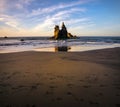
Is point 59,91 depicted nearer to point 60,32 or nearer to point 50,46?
point 50,46

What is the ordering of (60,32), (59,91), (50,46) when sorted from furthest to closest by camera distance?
(60,32)
(50,46)
(59,91)

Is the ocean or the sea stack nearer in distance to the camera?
the ocean

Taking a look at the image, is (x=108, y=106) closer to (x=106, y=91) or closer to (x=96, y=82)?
(x=106, y=91)

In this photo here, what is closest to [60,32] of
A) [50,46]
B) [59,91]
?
[50,46]

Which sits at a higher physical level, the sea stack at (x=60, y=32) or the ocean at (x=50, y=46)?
the sea stack at (x=60, y=32)

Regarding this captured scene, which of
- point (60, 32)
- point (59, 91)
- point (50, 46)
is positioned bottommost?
point (50, 46)

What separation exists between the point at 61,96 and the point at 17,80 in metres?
2.75

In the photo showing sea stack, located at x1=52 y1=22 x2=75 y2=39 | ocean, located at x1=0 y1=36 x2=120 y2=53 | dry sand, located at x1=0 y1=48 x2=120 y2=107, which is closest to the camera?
dry sand, located at x1=0 y1=48 x2=120 y2=107

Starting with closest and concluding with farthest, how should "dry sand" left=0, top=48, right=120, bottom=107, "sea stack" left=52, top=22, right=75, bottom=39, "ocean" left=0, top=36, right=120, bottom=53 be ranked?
"dry sand" left=0, top=48, right=120, bottom=107 → "ocean" left=0, top=36, right=120, bottom=53 → "sea stack" left=52, top=22, right=75, bottom=39

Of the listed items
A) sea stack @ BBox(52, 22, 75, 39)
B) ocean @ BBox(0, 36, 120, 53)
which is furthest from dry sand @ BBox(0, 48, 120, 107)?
sea stack @ BBox(52, 22, 75, 39)

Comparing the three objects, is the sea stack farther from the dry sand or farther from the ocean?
the dry sand

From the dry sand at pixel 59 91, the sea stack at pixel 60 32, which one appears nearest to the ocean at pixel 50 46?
the dry sand at pixel 59 91

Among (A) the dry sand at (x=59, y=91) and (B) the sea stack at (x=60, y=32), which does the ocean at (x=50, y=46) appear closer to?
(A) the dry sand at (x=59, y=91)

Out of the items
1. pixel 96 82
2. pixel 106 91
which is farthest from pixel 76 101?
pixel 96 82
